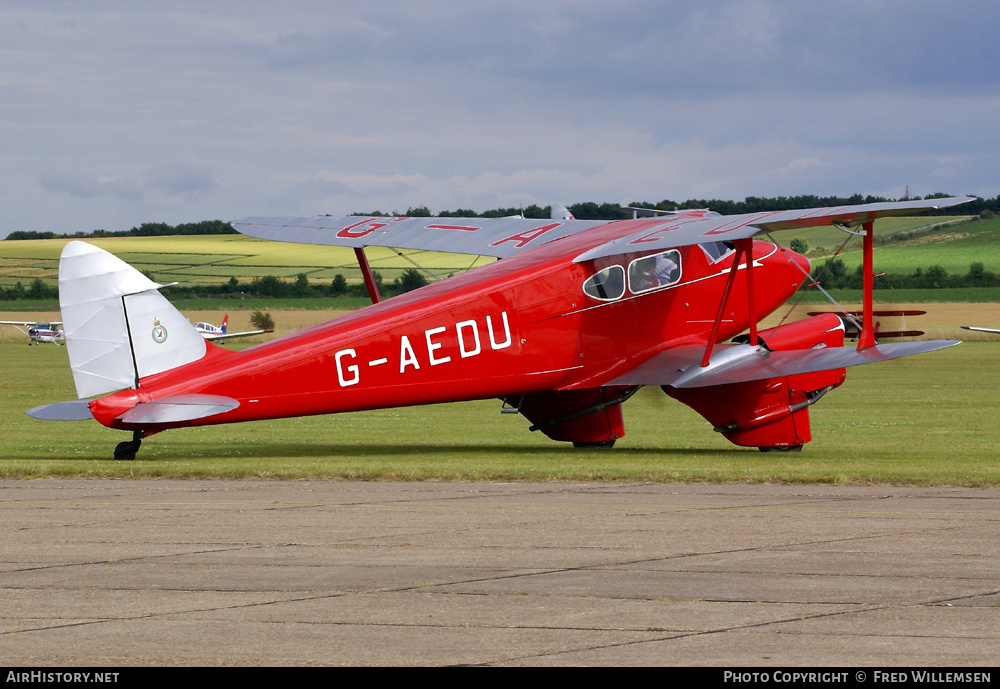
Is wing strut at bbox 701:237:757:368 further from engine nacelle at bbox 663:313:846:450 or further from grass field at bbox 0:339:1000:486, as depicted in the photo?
grass field at bbox 0:339:1000:486

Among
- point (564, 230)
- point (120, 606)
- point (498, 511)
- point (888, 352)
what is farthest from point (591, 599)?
point (564, 230)

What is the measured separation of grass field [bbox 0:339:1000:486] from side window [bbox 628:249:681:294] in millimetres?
1641

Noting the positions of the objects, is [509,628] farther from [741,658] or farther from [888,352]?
[888,352]

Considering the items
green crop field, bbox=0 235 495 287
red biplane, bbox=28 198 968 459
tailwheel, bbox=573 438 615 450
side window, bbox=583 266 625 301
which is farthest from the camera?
green crop field, bbox=0 235 495 287

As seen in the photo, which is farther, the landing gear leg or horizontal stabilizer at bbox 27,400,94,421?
the landing gear leg

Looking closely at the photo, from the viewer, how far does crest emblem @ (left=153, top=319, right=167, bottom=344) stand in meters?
15.7

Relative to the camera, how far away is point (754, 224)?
17078mm

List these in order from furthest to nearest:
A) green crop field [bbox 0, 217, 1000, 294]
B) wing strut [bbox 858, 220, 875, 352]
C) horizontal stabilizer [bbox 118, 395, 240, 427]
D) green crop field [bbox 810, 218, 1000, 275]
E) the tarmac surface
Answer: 1. green crop field [bbox 0, 217, 1000, 294]
2. green crop field [bbox 810, 218, 1000, 275]
3. wing strut [bbox 858, 220, 875, 352]
4. horizontal stabilizer [bbox 118, 395, 240, 427]
5. the tarmac surface

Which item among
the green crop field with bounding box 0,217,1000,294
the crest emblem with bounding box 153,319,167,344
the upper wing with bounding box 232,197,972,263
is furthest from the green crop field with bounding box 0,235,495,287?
the crest emblem with bounding box 153,319,167,344

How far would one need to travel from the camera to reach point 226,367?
15.8 m

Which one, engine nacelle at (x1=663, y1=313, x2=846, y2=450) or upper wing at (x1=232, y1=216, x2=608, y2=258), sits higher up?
upper wing at (x1=232, y1=216, x2=608, y2=258)

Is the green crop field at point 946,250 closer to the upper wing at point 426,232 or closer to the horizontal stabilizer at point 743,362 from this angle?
the upper wing at point 426,232

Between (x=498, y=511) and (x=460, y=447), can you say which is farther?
(x=460, y=447)

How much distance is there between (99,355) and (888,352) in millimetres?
10118
